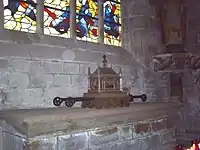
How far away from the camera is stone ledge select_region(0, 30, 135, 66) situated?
9.65 ft

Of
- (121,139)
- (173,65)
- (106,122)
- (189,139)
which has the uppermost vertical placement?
(173,65)

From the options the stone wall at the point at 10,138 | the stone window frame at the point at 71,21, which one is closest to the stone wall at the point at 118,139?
the stone wall at the point at 10,138

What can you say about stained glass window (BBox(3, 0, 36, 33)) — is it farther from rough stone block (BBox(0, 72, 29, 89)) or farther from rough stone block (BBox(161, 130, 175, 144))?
rough stone block (BBox(161, 130, 175, 144))

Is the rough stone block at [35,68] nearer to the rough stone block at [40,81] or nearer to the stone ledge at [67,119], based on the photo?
the rough stone block at [40,81]

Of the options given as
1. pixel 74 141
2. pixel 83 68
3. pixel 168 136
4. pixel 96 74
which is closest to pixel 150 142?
pixel 168 136

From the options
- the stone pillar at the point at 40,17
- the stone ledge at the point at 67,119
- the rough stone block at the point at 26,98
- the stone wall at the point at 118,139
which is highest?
the stone pillar at the point at 40,17

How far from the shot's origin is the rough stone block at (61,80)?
3261mm

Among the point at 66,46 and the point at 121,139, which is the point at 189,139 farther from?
the point at 66,46

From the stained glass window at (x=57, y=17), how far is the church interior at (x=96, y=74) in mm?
13

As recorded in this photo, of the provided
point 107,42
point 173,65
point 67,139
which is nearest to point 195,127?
point 173,65

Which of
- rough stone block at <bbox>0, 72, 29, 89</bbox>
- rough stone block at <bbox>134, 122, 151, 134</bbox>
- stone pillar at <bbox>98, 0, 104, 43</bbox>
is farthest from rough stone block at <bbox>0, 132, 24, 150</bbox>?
stone pillar at <bbox>98, 0, 104, 43</bbox>

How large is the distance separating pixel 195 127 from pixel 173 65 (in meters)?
1.33

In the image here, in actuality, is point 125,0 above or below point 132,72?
above

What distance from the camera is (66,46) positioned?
3.41 meters
